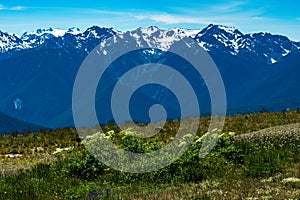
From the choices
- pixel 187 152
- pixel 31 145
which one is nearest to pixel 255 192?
pixel 187 152

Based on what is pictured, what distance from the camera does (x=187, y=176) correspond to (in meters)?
19.2

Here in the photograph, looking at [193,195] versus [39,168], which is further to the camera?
[39,168]

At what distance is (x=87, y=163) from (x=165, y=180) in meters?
4.23

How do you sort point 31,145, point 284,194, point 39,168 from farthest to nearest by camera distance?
1. point 31,145
2. point 39,168
3. point 284,194

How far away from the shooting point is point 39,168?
22531 mm

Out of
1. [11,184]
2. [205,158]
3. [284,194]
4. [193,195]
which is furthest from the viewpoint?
[205,158]

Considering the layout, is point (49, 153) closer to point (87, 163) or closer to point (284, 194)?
point (87, 163)

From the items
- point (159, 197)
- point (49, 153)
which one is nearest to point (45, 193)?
point (159, 197)

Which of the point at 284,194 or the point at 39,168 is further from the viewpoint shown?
the point at 39,168

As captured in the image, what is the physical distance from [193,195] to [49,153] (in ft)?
58.2

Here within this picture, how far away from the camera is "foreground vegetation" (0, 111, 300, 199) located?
1536cm

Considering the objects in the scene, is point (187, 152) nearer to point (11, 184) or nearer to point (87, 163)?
point (87, 163)

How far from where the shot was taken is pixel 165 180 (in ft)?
63.7

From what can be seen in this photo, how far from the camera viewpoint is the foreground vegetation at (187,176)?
1536cm
